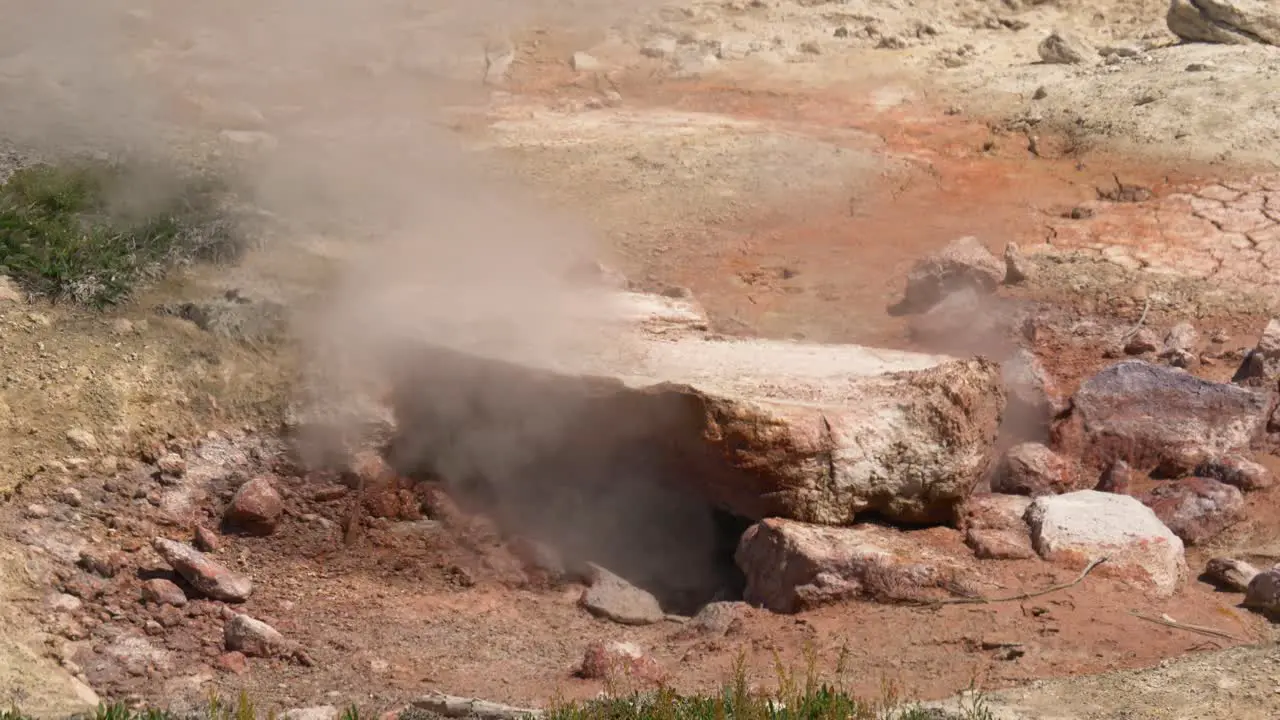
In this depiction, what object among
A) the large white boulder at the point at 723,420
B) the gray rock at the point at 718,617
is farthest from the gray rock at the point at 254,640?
the gray rock at the point at 718,617

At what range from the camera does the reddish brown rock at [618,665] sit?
446cm

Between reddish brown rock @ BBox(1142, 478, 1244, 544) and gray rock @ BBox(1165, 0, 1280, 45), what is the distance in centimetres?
551

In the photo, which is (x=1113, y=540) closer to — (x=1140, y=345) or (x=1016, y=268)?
(x=1140, y=345)

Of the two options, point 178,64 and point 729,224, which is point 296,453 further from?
point 178,64

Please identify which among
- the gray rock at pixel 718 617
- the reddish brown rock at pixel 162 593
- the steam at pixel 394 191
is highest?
the steam at pixel 394 191

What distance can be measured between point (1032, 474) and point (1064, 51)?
5572 mm

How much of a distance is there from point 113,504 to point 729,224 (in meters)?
4.09

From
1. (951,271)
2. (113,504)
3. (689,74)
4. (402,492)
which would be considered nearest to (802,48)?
(689,74)

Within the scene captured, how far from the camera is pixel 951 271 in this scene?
722 centimetres

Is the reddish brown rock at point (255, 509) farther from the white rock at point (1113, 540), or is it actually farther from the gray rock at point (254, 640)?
the white rock at point (1113, 540)

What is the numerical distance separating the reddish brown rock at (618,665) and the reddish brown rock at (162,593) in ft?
4.61

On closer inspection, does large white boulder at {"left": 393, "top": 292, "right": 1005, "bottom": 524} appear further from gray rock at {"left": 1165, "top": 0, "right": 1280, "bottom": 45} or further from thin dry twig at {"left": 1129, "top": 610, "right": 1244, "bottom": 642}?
gray rock at {"left": 1165, "top": 0, "right": 1280, "bottom": 45}

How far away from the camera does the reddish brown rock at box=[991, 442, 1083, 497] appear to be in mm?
5676

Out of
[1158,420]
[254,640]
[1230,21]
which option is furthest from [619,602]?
[1230,21]
